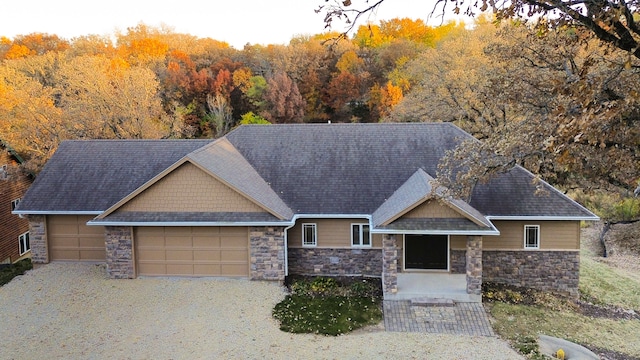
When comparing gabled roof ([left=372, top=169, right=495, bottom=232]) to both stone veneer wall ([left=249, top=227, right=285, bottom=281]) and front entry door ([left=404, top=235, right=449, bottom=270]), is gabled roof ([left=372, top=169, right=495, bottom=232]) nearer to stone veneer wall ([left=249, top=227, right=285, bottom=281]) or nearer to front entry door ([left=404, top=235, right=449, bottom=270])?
front entry door ([left=404, top=235, right=449, bottom=270])

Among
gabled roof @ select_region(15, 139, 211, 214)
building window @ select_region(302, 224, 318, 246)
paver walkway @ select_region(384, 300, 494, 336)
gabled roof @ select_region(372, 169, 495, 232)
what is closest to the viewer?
paver walkway @ select_region(384, 300, 494, 336)

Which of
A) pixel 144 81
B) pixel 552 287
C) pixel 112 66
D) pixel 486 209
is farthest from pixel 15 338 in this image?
pixel 112 66

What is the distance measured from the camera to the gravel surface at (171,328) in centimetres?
1324

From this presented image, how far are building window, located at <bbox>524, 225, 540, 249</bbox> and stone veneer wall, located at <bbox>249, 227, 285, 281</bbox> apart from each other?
8882 mm

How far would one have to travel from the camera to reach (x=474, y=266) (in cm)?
1642

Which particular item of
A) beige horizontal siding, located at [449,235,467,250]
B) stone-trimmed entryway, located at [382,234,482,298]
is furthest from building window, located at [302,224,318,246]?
beige horizontal siding, located at [449,235,467,250]

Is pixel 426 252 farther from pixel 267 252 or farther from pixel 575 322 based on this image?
Result: pixel 267 252

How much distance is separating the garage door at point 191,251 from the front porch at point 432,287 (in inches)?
223

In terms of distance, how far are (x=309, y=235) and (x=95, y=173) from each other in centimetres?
976

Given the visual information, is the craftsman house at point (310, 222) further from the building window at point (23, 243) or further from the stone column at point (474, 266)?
the building window at point (23, 243)

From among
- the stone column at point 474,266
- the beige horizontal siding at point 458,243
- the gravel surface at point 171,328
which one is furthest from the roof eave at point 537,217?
the gravel surface at point 171,328

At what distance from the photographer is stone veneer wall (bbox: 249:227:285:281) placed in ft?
59.2

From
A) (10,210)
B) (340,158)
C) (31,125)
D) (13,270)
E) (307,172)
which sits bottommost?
(13,270)

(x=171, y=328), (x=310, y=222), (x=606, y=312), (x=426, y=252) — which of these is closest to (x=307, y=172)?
(x=310, y=222)
